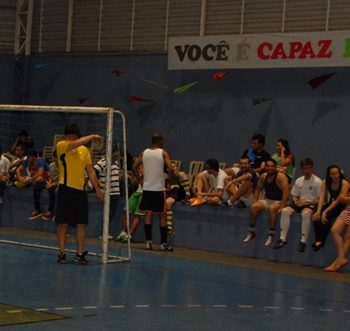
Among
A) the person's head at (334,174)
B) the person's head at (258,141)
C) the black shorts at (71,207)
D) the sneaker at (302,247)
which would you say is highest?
the person's head at (258,141)

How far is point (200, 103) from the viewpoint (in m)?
22.1

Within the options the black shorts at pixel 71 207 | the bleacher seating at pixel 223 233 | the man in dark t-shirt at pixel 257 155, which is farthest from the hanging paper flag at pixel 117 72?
the black shorts at pixel 71 207

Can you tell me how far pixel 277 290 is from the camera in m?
12.2

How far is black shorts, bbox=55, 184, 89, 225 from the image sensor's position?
13.4 meters

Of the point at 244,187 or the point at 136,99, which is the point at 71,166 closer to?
the point at 244,187

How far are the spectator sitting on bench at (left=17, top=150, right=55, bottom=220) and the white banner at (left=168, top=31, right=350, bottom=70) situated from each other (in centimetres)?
388

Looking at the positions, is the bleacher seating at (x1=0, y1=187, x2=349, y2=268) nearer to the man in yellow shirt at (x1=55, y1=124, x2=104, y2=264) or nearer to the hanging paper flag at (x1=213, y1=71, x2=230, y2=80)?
the man in yellow shirt at (x1=55, y1=124, x2=104, y2=264)

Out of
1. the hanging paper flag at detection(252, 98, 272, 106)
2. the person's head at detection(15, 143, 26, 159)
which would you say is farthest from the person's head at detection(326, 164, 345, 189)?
the person's head at detection(15, 143, 26, 159)

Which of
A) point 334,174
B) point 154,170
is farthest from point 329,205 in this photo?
point 154,170

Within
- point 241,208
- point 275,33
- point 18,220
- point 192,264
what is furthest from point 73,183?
point 275,33

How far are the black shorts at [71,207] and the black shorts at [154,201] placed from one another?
8.05 ft

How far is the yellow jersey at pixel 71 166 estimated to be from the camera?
13328 mm

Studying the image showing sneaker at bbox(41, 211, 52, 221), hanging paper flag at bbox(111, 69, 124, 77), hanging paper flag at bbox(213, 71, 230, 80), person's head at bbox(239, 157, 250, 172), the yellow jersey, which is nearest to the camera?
the yellow jersey

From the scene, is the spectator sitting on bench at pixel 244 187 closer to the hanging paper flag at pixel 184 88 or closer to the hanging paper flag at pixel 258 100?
the hanging paper flag at pixel 258 100
